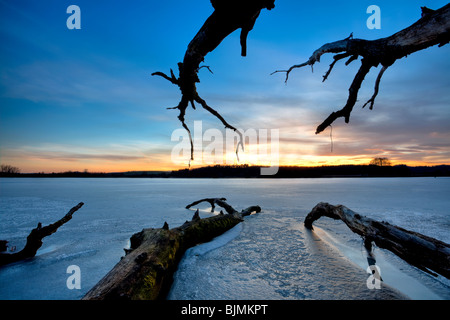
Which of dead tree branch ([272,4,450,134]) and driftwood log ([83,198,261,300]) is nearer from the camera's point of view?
dead tree branch ([272,4,450,134])

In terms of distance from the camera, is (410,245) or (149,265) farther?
(149,265)

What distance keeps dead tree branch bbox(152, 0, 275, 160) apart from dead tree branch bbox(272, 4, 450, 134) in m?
1.31

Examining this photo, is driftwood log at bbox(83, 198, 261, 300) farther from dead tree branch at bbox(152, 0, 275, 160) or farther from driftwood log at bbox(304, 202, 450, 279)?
→ driftwood log at bbox(304, 202, 450, 279)

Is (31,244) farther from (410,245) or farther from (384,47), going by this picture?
(410,245)

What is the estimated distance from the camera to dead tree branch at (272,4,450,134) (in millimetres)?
1888

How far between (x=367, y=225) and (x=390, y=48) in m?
3.40

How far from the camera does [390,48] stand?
2197 mm

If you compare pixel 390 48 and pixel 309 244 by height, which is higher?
pixel 390 48

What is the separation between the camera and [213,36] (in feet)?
6.52

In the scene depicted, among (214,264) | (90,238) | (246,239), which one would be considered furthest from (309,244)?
(90,238)

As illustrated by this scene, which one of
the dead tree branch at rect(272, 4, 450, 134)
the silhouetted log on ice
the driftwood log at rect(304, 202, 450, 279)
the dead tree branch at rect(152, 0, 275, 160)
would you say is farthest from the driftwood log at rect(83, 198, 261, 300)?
the driftwood log at rect(304, 202, 450, 279)

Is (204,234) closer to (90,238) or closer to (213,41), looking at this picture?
(90,238)

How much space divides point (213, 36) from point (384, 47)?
183cm

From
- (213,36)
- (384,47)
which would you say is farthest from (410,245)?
(213,36)
